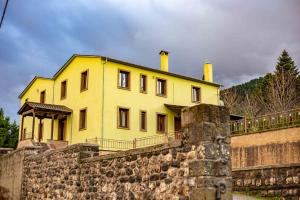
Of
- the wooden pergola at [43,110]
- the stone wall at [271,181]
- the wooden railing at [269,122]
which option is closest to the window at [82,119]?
the wooden pergola at [43,110]

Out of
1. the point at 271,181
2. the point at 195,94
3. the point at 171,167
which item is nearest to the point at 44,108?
the point at 195,94

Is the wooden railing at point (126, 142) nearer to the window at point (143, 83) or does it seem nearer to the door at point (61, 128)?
the window at point (143, 83)

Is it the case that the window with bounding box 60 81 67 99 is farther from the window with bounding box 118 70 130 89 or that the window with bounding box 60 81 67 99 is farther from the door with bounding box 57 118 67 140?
the window with bounding box 118 70 130 89

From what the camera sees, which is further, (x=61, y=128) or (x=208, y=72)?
(x=208, y=72)

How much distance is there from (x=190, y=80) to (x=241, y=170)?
19.1 metres

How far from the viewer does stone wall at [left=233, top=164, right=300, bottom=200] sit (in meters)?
11.2

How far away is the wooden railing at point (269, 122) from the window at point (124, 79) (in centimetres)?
1054

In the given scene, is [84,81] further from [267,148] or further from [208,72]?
[267,148]

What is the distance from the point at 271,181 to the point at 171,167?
5.67 meters

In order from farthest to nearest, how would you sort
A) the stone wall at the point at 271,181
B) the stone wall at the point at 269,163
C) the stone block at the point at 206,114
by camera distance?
the stone wall at the point at 269,163 → the stone wall at the point at 271,181 → the stone block at the point at 206,114

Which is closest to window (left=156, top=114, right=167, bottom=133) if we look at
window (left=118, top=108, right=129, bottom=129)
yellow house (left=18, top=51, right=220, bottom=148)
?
yellow house (left=18, top=51, right=220, bottom=148)

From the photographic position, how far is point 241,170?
12578 millimetres

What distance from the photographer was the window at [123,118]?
26328 mm

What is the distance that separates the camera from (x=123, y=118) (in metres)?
26.7
